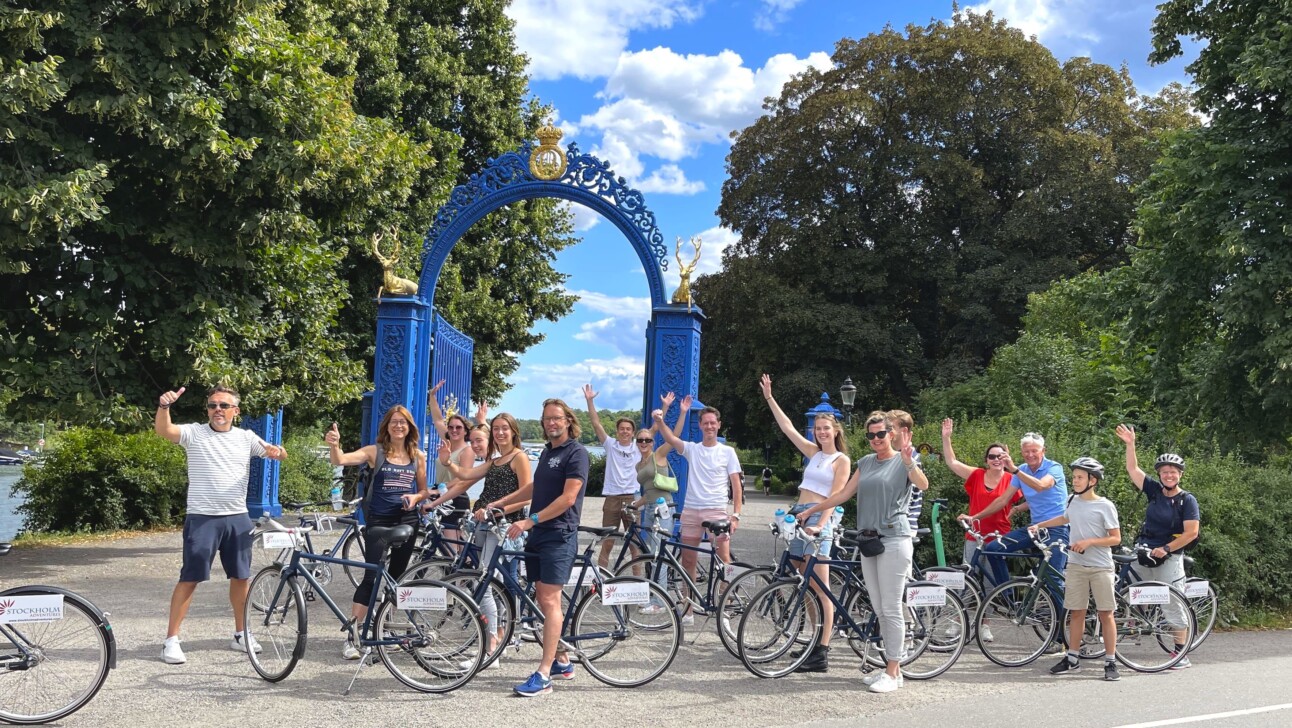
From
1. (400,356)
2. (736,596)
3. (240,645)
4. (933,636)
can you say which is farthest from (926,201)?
(240,645)

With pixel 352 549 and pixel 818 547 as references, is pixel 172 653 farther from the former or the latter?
pixel 818 547

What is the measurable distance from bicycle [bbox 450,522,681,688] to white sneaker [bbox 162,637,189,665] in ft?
6.71

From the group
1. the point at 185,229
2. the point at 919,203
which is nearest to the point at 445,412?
the point at 185,229

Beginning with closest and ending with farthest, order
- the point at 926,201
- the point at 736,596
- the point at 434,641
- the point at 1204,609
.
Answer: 1. the point at 434,641
2. the point at 736,596
3. the point at 1204,609
4. the point at 926,201

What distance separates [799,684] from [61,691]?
4.43 m

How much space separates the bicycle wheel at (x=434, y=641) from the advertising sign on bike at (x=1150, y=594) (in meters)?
4.96

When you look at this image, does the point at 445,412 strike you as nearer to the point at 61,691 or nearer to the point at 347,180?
the point at 347,180

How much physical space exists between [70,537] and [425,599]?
12.1 metres

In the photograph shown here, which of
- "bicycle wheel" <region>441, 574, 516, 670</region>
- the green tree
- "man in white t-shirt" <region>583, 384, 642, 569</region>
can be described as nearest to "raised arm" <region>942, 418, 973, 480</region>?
"man in white t-shirt" <region>583, 384, 642, 569</region>

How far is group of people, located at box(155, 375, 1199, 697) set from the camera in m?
6.68

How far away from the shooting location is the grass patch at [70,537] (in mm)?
15188

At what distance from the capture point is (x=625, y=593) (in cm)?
670

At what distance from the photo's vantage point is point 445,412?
14039mm

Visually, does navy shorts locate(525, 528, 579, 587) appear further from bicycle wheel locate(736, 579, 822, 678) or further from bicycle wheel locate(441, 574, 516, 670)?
bicycle wheel locate(736, 579, 822, 678)
